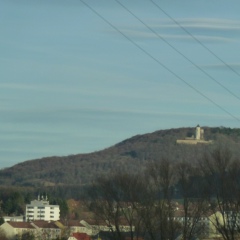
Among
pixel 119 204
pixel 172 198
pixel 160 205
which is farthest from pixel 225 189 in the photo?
pixel 119 204

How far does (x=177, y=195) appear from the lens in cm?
7444

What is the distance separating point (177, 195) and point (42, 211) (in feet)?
304

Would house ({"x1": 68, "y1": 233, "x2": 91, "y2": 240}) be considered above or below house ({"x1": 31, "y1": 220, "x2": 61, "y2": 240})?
below

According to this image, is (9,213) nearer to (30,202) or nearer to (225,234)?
(30,202)

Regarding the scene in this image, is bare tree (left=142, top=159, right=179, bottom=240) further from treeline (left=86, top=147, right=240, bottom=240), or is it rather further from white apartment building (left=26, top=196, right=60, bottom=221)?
white apartment building (left=26, top=196, right=60, bottom=221)

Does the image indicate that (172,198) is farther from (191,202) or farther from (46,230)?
(46,230)

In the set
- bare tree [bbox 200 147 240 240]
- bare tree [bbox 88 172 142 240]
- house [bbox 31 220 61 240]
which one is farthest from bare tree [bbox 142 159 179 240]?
house [bbox 31 220 61 240]

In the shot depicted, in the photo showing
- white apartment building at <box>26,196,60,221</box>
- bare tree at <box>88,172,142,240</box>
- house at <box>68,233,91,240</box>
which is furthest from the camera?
white apartment building at <box>26,196,60,221</box>

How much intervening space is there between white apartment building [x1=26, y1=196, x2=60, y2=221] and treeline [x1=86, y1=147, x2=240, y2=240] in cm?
8298

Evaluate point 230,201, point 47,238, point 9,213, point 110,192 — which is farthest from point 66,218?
point 230,201

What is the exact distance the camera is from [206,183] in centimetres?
6762

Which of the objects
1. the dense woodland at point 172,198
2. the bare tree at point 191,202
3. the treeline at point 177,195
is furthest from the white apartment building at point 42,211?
the bare tree at point 191,202

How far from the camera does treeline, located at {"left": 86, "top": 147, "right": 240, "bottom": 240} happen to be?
2608 inches

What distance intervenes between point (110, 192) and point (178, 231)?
7102 mm
